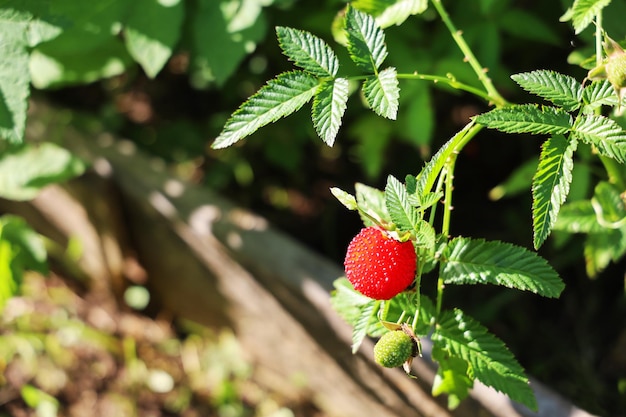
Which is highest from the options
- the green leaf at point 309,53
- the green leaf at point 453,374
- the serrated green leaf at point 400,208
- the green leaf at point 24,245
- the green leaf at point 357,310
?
the green leaf at point 309,53

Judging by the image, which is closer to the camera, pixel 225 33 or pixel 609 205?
pixel 609 205

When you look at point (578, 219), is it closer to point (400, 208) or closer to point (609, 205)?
point (609, 205)

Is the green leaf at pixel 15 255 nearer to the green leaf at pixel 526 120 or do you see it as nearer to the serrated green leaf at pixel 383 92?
the serrated green leaf at pixel 383 92

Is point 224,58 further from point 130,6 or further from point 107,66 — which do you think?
Result: point 107,66

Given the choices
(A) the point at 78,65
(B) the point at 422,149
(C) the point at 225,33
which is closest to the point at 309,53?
(C) the point at 225,33

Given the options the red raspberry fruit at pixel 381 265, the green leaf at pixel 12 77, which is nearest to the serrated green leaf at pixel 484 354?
the red raspberry fruit at pixel 381 265

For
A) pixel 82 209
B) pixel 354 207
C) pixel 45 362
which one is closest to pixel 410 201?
pixel 354 207
